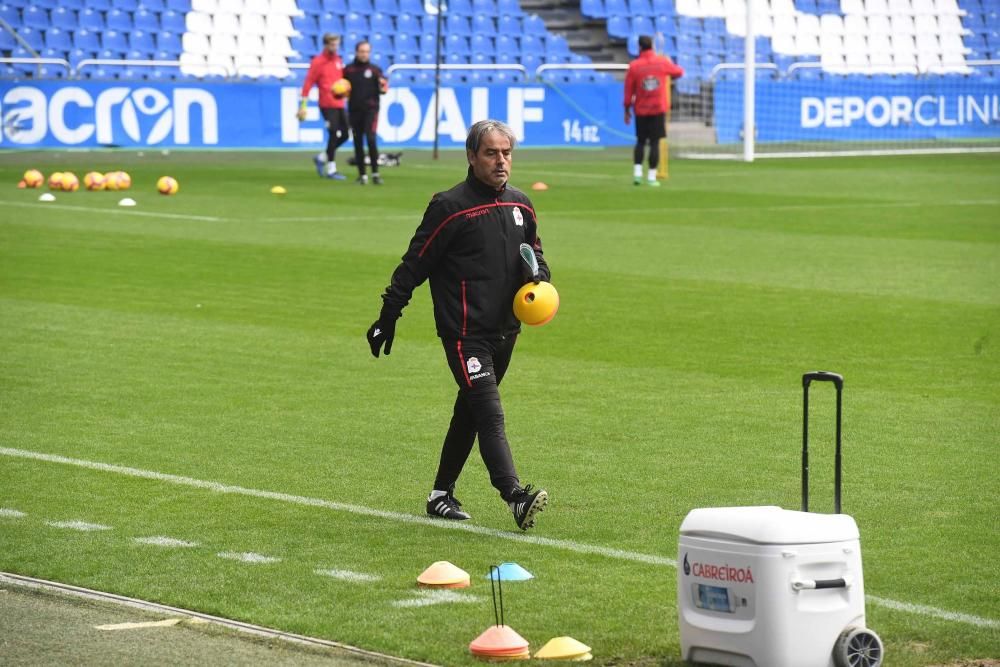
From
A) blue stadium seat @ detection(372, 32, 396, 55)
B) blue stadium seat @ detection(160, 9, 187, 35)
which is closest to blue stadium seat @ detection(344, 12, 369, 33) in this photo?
blue stadium seat @ detection(372, 32, 396, 55)

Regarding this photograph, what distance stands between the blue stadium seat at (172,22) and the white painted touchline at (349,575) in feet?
106

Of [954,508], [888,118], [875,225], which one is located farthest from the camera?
[888,118]

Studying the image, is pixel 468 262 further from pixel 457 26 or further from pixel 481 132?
pixel 457 26

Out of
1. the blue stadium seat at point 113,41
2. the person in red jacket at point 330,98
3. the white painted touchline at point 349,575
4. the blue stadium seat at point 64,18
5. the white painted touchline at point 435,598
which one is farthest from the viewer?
the blue stadium seat at point 113,41

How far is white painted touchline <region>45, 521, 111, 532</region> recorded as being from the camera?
7.53m

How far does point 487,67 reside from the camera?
126 ft

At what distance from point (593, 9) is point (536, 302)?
37.2m

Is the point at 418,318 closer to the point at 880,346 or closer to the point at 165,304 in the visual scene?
the point at 165,304

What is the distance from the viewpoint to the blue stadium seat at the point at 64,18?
3650cm

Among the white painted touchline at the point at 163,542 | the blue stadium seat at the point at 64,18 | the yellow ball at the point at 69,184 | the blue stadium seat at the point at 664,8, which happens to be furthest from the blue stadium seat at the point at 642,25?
the white painted touchline at the point at 163,542

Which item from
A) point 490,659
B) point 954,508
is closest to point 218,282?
point 954,508

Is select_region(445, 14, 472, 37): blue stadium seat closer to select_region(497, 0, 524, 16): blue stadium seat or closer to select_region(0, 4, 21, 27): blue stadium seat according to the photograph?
select_region(497, 0, 524, 16): blue stadium seat

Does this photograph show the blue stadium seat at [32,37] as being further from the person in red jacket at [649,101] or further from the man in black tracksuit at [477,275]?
the man in black tracksuit at [477,275]

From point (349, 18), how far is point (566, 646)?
35.9 meters
